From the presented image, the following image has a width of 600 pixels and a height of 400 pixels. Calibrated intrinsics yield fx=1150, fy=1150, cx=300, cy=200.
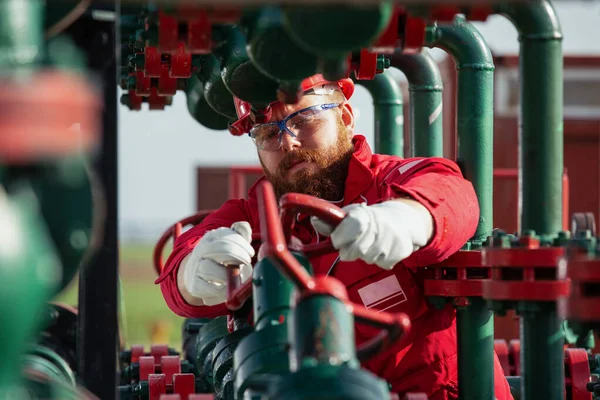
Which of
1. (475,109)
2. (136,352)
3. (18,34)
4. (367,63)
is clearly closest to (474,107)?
(475,109)

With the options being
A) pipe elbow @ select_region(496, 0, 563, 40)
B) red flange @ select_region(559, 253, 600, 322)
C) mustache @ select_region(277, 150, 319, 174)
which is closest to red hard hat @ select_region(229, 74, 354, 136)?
mustache @ select_region(277, 150, 319, 174)

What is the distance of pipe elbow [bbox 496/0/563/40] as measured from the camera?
6.71 ft

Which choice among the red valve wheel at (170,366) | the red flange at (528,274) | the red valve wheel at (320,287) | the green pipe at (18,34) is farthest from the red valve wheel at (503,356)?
the green pipe at (18,34)

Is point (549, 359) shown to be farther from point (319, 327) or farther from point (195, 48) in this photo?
point (195, 48)

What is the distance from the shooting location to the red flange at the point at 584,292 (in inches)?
65.9

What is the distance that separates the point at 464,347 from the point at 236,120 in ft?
3.36

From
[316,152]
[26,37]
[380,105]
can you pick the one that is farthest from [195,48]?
[380,105]

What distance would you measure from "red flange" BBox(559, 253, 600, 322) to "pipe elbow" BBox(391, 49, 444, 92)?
5.03 feet

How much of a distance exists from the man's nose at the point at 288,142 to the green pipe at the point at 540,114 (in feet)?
3.12

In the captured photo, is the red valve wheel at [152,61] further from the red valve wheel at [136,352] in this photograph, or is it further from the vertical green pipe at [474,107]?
the red valve wheel at [136,352]

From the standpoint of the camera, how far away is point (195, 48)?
1879 mm

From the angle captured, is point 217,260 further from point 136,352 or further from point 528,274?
point 136,352

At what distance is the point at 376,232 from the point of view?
6.98ft

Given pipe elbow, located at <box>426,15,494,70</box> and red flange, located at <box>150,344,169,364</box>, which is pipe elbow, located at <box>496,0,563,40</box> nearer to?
pipe elbow, located at <box>426,15,494,70</box>
